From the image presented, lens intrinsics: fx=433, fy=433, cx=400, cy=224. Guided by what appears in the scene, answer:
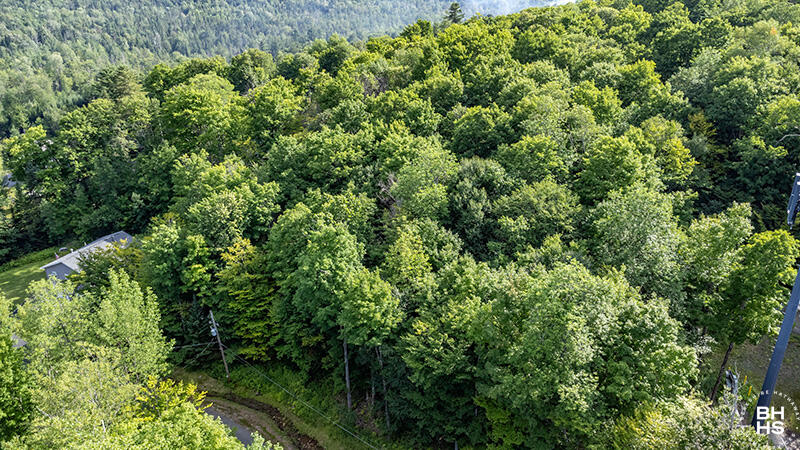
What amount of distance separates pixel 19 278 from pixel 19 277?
0.47 metres

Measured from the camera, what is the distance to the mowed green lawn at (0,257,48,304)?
52.7 meters

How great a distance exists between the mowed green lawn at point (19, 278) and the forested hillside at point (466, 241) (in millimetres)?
5866

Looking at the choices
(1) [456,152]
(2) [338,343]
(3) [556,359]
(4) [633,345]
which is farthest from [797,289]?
(1) [456,152]

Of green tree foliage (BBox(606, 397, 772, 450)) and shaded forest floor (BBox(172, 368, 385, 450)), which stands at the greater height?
green tree foliage (BBox(606, 397, 772, 450))

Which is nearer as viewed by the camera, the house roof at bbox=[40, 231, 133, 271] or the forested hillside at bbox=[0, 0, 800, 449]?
the forested hillside at bbox=[0, 0, 800, 449]

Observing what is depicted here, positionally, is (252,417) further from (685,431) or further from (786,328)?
(786,328)

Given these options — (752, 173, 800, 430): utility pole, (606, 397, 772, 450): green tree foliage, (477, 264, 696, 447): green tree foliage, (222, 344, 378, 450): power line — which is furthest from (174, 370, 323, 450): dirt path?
(752, 173, 800, 430): utility pole

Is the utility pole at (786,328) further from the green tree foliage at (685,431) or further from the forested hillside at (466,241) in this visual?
the forested hillside at (466,241)

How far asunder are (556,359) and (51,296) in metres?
30.9

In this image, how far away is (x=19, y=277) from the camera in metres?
57.1

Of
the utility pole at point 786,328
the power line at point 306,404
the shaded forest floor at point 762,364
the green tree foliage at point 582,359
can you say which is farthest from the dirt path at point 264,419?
the shaded forest floor at point 762,364

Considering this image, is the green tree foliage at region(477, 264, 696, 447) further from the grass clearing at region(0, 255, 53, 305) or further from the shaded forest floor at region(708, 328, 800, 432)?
the grass clearing at region(0, 255, 53, 305)

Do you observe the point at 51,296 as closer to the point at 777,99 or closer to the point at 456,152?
the point at 456,152

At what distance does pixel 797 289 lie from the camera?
44.6ft
